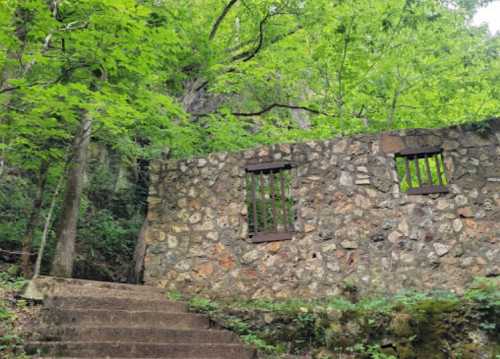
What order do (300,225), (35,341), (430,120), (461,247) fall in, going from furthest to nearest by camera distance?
(430,120) < (300,225) < (461,247) < (35,341)

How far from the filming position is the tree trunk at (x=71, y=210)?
7.01m

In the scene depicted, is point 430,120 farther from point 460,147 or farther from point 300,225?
point 300,225

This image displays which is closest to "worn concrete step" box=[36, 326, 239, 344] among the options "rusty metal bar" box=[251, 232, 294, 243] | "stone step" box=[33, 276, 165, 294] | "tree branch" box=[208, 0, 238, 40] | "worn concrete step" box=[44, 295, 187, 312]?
"worn concrete step" box=[44, 295, 187, 312]

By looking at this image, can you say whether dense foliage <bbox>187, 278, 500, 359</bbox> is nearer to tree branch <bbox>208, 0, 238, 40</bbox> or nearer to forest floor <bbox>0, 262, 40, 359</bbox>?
forest floor <bbox>0, 262, 40, 359</bbox>

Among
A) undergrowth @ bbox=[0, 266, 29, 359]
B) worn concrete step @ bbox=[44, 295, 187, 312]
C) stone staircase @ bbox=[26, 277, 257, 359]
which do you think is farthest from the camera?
worn concrete step @ bbox=[44, 295, 187, 312]

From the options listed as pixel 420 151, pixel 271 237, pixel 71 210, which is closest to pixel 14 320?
pixel 71 210

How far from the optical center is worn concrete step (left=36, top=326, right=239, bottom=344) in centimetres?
440

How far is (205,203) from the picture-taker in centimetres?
663

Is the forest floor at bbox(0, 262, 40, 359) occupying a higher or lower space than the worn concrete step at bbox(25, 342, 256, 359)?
higher

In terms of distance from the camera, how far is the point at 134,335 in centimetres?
469

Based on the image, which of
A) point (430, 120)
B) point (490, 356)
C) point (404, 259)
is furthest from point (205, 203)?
point (430, 120)

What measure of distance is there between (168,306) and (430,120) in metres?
6.06

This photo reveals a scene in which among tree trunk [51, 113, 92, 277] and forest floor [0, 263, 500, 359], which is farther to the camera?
tree trunk [51, 113, 92, 277]

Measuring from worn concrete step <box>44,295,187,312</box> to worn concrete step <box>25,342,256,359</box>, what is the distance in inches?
29.4
